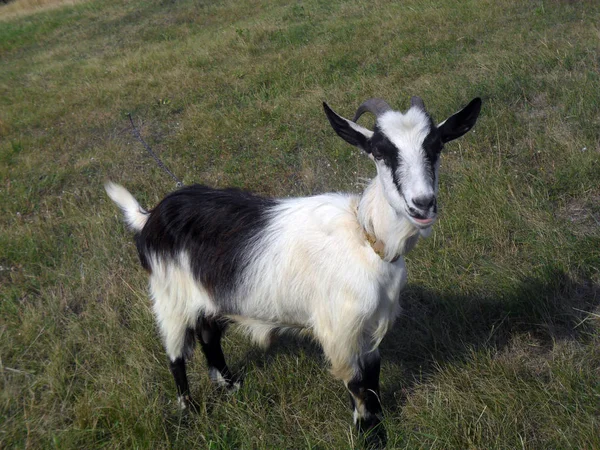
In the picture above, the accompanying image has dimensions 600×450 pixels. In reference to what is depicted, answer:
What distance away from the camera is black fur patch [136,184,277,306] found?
2.87m

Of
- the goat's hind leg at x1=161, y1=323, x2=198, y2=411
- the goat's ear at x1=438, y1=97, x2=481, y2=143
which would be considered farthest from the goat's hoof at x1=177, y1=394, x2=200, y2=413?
the goat's ear at x1=438, y1=97, x2=481, y2=143

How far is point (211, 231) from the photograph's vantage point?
9.52ft

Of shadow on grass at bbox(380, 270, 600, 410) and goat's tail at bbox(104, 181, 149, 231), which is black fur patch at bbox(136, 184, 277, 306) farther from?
shadow on grass at bbox(380, 270, 600, 410)

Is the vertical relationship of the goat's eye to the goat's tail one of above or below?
above

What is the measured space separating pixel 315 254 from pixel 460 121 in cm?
96

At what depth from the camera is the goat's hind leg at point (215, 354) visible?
3217 millimetres

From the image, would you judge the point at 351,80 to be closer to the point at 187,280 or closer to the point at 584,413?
the point at 187,280

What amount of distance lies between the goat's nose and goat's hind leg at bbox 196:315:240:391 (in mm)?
1461

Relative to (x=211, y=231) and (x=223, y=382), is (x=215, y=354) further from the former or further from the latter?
(x=211, y=231)

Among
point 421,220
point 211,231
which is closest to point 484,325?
point 421,220

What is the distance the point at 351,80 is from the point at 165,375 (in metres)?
4.78

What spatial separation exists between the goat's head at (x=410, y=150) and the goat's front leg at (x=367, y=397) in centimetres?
88

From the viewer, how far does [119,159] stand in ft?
20.9

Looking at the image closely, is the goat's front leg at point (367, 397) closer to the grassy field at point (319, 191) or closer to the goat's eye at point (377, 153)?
the grassy field at point (319, 191)
